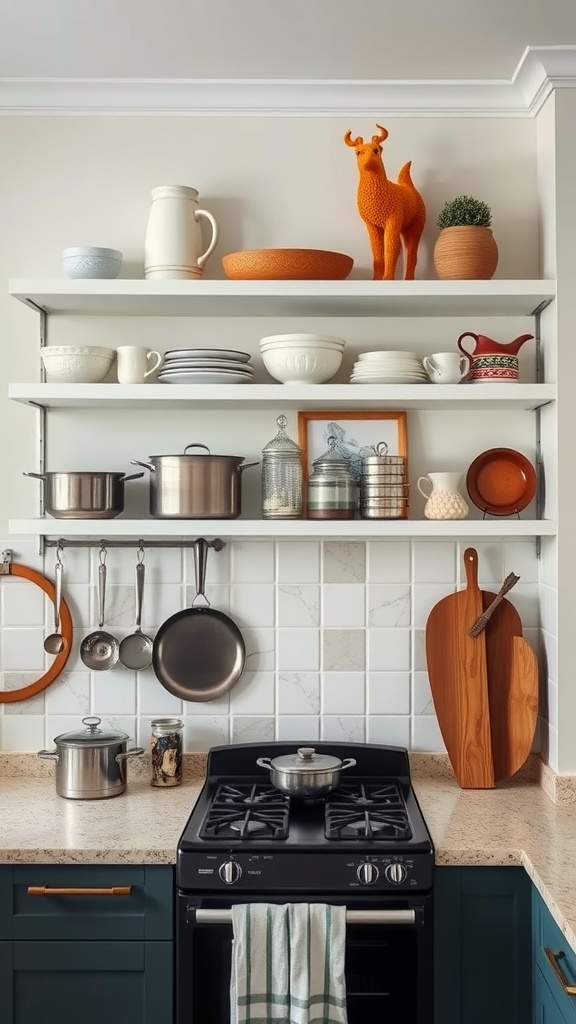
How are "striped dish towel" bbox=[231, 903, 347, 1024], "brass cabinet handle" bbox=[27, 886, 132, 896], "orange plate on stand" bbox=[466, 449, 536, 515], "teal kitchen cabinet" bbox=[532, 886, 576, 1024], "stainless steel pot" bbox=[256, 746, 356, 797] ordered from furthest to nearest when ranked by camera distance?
1. "orange plate on stand" bbox=[466, 449, 536, 515]
2. "stainless steel pot" bbox=[256, 746, 356, 797]
3. "brass cabinet handle" bbox=[27, 886, 132, 896]
4. "striped dish towel" bbox=[231, 903, 347, 1024]
5. "teal kitchen cabinet" bbox=[532, 886, 576, 1024]

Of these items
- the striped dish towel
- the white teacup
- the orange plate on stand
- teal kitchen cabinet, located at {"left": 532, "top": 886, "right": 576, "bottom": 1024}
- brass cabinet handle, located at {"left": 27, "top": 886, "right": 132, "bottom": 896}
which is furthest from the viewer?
the orange plate on stand

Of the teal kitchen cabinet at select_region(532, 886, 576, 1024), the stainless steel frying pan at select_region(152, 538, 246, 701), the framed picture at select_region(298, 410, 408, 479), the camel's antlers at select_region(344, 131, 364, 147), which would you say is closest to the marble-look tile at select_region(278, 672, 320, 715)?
the stainless steel frying pan at select_region(152, 538, 246, 701)

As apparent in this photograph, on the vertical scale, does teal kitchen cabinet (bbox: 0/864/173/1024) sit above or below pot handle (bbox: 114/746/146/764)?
below

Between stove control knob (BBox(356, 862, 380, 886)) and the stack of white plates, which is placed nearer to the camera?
stove control knob (BBox(356, 862, 380, 886))

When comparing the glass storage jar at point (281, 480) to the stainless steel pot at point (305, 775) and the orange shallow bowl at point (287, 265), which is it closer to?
the orange shallow bowl at point (287, 265)

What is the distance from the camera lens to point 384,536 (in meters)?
2.47

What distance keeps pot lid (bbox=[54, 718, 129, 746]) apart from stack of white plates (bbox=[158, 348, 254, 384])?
0.86 metres

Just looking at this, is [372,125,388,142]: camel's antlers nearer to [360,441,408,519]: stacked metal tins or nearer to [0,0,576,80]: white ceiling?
[0,0,576,80]: white ceiling

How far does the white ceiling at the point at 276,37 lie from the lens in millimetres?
2133

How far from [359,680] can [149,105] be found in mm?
1592

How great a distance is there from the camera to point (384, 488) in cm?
247

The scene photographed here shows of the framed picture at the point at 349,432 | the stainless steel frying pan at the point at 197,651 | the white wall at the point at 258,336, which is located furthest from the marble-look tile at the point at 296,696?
the framed picture at the point at 349,432

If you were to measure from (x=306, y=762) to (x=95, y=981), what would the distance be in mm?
650

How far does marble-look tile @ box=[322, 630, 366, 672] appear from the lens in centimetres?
264
